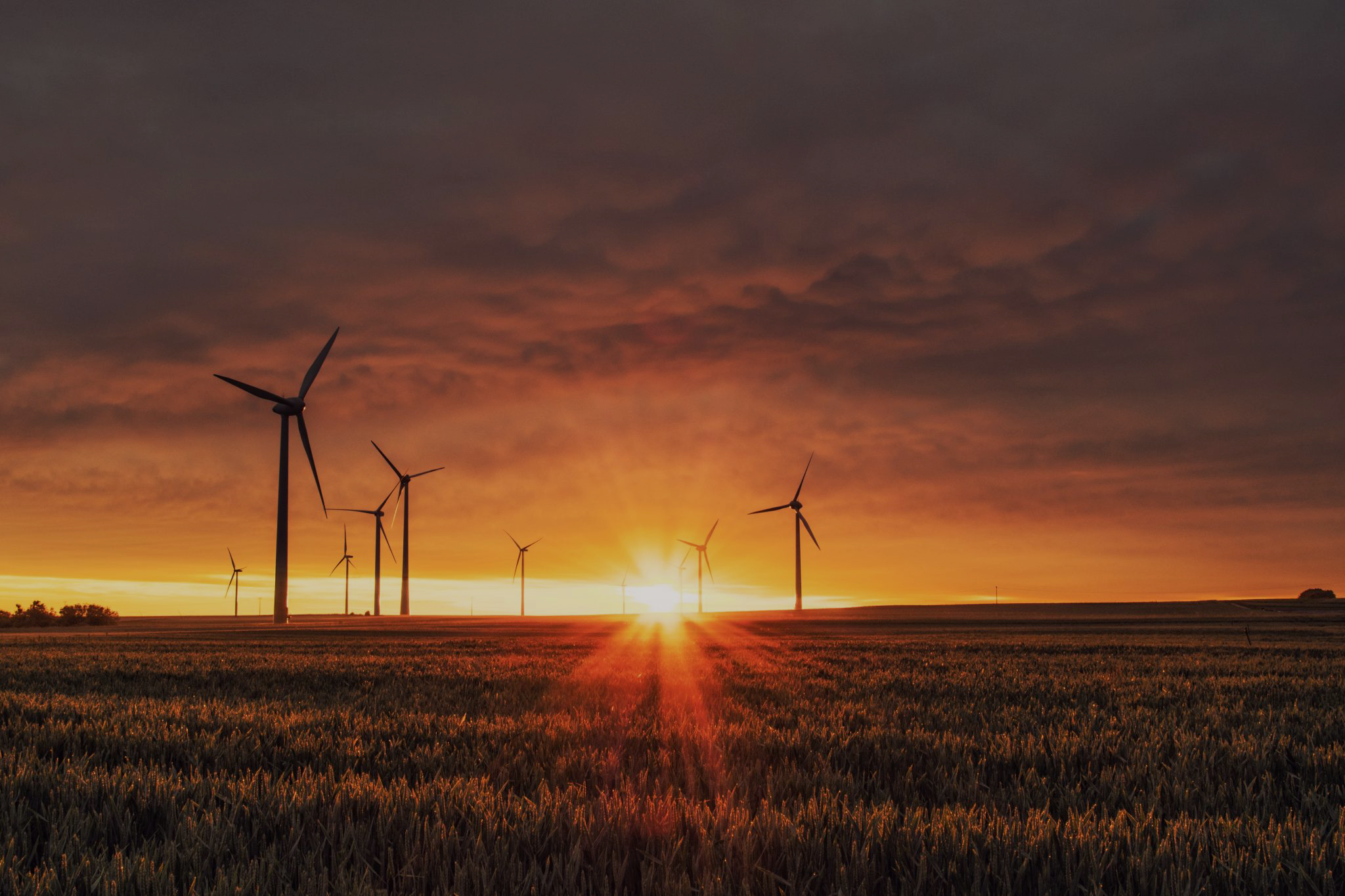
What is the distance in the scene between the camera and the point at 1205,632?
57.8 m

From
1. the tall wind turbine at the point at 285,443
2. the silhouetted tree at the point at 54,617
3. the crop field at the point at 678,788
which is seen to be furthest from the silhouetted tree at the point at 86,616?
the crop field at the point at 678,788

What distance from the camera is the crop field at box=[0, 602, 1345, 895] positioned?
430cm

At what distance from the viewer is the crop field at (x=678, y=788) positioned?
4305mm

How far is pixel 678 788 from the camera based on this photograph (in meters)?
6.62

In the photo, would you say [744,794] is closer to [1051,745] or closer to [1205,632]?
[1051,745]

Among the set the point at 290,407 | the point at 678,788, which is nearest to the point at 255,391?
the point at 290,407

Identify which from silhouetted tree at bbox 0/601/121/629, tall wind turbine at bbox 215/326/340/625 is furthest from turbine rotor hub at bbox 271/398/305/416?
silhouetted tree at bbox 0/601/121/629

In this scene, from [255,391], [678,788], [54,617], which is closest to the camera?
[678,788]

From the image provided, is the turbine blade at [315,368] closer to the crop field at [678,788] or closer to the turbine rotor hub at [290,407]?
the turbine rotor hub at [290,407]

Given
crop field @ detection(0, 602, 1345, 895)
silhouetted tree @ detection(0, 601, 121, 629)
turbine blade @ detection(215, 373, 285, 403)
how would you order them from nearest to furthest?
crop field @ detection(0, 602, 1345, 895) < turbine blade @ detection(215, 373, 285, 403) < silhouetted tree @ detection(0, 601, 121, 629)

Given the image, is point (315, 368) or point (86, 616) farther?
point (86, 616)

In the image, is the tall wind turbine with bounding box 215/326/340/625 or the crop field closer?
the crop field

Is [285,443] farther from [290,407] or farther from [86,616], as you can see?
[86,616]

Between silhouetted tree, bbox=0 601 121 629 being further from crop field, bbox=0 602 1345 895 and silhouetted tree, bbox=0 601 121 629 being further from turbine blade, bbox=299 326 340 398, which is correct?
crop field, bbox=0 602 1345 895
